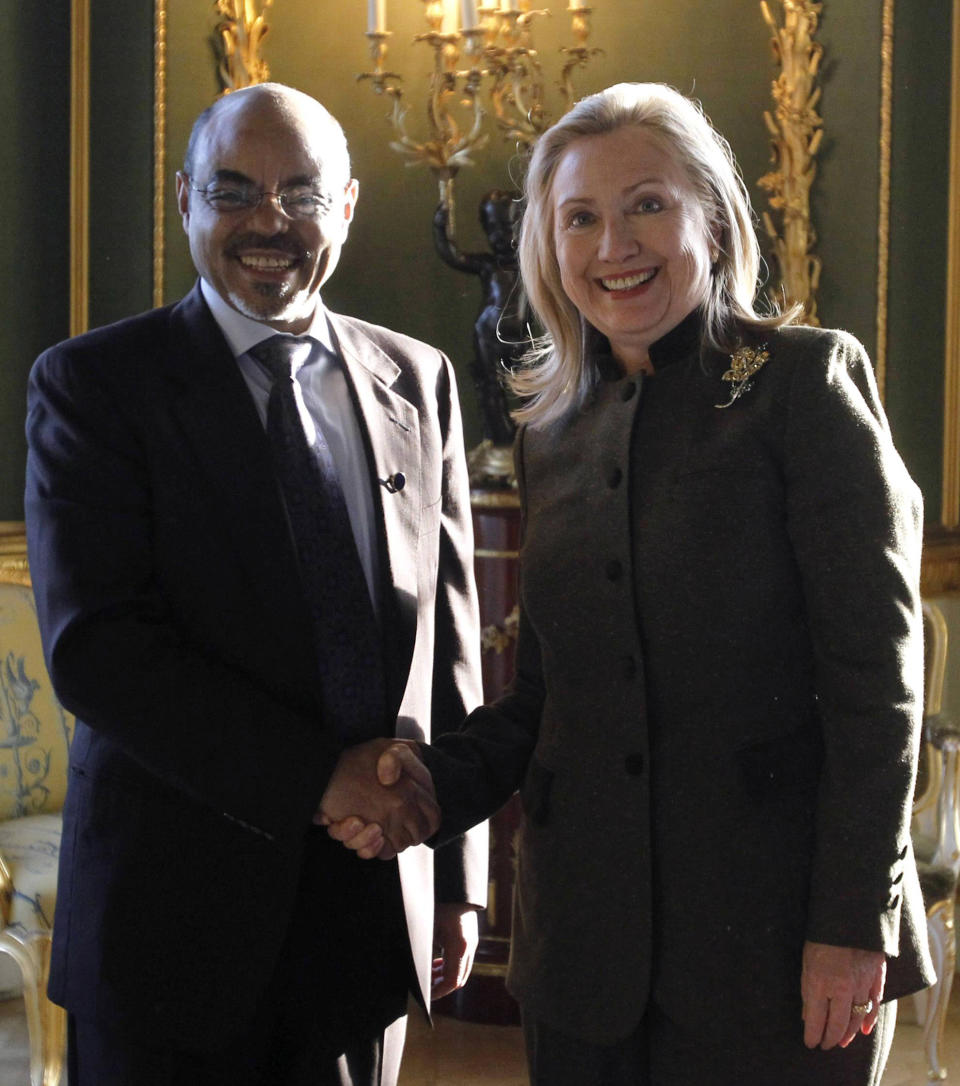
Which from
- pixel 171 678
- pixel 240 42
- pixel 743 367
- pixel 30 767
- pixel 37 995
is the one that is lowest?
pixel 37 995

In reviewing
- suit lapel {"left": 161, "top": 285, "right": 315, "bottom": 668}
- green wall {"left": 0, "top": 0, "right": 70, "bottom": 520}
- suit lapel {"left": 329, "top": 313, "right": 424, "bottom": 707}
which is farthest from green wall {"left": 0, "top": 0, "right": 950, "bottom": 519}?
suit lapel {"left": 161, "top": 285, "right": 315, "bottom": 668}

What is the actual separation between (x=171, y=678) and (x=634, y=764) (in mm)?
496

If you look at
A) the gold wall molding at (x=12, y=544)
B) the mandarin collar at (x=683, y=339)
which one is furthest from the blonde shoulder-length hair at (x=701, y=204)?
the gold wall molding at (x=12, y=544)

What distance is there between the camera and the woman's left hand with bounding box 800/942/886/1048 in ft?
4.32

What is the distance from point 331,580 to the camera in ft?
5.23

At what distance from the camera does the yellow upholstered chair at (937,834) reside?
2783 millimetres

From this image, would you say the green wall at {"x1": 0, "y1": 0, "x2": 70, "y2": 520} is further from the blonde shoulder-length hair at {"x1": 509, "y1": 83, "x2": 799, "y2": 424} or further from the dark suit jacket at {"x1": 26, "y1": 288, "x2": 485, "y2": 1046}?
the blonde shoulder-length hair at {"x1": 509, "y1": 83, "x2": 799, "y2": 424}

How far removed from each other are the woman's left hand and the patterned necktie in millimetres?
559

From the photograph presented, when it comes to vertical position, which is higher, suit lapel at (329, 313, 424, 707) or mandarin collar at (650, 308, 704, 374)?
mandarin collar at (650, 308, 704, 374)

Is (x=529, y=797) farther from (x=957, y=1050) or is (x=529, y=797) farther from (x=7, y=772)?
(x=957, y=1050)

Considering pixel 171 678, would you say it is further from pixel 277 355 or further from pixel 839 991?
pixel 839 991

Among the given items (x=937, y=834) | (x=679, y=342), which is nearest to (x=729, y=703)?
(x=679, y=342)

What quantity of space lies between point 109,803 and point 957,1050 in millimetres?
2157

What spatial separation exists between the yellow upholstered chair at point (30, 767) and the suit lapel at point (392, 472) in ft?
3.97
